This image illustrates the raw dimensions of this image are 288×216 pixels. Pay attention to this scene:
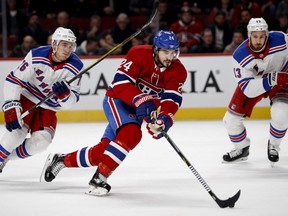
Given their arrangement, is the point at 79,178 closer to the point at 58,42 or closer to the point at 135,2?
the point at 58,42

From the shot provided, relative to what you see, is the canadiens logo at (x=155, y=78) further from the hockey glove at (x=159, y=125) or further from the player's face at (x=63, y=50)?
the player's face at (x=63, y=50)

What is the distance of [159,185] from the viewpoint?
5051 mm

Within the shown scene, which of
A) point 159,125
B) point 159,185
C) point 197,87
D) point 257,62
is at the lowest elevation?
point 197,87

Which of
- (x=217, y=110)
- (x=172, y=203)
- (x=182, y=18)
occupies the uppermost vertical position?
(x=172, y=203)

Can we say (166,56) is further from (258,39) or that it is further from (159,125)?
(258,39)

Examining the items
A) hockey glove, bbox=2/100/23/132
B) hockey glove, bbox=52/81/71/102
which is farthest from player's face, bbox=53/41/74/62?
hockey glove, bbox=2/100/23/132

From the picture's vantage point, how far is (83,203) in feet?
14.4

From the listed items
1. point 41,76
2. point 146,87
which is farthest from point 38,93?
point 146,87

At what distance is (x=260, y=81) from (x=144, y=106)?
1.37m

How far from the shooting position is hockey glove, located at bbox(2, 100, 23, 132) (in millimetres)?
5109

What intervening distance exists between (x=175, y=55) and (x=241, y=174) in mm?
1197

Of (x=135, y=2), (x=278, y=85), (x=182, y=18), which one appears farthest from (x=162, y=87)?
(x=135, y=2)

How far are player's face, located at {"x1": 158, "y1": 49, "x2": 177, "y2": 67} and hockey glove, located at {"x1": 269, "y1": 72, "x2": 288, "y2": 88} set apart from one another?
1.09 metres

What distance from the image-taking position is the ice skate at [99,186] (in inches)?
181
